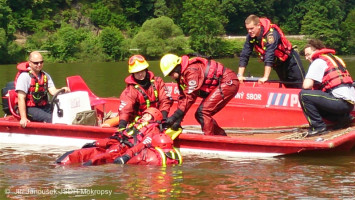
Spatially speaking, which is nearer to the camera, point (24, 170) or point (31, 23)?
point (24, 170)

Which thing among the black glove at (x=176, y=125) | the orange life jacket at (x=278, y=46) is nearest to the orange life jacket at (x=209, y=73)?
the black glove at (x=176, y=125)

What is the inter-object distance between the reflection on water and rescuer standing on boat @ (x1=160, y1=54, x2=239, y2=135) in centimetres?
70

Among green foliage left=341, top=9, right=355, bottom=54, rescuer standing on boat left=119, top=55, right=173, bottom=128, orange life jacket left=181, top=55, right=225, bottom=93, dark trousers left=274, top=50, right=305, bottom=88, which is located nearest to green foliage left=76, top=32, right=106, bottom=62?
green foliage left=341, top=9, right=355, bottom=54

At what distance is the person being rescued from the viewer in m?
10.1

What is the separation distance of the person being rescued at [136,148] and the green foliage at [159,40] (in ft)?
169

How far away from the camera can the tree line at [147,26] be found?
60156 millimetres

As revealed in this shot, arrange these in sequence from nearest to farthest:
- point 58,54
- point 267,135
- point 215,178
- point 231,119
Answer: point 215,178, point 267,135, point 231,119, point 58,54

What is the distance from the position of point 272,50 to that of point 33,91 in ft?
13.7

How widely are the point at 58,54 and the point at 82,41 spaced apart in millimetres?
3669

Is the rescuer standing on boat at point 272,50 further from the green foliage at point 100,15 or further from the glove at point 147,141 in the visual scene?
the green foliage at point 100,15

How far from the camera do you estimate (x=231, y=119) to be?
13227 millimetres

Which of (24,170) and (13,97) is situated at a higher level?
(13,97)

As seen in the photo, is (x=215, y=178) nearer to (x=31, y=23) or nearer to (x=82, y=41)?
(x=82, y=41)

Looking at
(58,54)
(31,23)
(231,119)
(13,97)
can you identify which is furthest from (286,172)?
(31,23)
